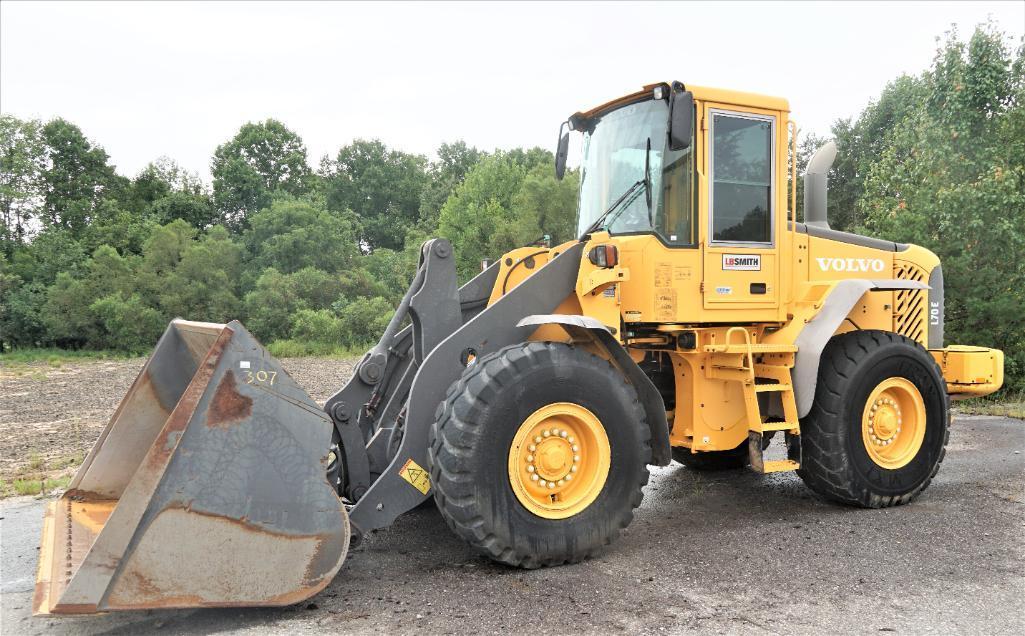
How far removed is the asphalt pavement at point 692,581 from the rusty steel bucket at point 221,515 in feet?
0.98

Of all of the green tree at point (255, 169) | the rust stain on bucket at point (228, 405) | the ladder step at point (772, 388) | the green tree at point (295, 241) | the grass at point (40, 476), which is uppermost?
the green tree at point (255, 169)

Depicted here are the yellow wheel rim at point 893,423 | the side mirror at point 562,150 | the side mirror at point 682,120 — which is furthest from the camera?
the side mirror at point 562,150

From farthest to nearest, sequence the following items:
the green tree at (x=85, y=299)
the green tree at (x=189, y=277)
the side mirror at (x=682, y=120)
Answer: the green tree at (x=189, y=277), the green tree at (x=85, y=299), the side mirror at (x=682, y=120)

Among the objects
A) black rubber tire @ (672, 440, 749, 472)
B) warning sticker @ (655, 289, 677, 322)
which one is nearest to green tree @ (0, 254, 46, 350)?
black rubber tire @ (672, 440, 749, 472)

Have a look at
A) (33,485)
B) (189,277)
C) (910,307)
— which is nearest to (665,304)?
(910,307)

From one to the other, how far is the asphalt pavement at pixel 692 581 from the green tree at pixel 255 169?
35.4 meters

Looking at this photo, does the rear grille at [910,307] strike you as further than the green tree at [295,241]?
No

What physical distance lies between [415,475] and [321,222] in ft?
95.0

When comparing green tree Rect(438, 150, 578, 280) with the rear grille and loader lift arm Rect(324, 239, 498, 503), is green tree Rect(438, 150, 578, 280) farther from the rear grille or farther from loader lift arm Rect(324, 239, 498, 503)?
loader lift arm Rect(324, 239, 498, 503)

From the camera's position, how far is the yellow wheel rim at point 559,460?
447 cm

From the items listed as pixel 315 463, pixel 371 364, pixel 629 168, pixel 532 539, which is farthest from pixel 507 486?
pixel 629 168

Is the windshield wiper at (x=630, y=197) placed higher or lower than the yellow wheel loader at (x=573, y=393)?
higher

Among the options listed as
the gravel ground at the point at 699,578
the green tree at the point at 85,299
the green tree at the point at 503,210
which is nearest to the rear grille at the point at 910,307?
the gravel ground at the point at 699,578

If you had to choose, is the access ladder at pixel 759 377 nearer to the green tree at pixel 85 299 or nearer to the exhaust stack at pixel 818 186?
the exhaust stack at pixel 818 186
